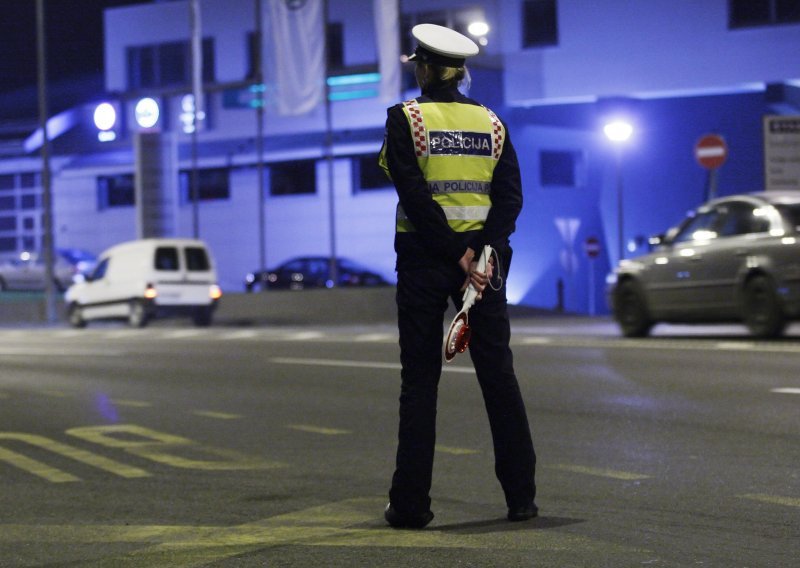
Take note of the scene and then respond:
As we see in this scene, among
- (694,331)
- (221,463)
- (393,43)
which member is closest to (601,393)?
(221,463)

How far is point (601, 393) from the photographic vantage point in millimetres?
11852

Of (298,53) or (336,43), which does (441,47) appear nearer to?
(298,53)

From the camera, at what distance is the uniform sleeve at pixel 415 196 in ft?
20.0

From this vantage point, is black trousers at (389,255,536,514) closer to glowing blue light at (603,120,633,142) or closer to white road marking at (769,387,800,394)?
white road marking at (769,387,800,394)

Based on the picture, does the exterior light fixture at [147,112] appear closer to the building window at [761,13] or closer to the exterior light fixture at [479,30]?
the exterior light fixture at [479,30]

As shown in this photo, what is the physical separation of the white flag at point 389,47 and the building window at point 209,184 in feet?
55.2

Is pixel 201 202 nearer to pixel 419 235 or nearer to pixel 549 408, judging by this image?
pixel 549 408

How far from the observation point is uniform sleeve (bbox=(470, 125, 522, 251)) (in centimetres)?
625

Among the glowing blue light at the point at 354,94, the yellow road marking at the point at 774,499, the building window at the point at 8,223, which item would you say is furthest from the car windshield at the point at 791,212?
the building window at the point at 8,223

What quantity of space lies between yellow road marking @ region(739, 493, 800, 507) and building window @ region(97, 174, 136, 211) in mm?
52675

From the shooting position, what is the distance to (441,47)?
244 inches

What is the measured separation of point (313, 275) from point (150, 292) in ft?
58.0

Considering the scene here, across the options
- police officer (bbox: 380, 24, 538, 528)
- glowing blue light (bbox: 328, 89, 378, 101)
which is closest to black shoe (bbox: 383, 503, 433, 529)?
police officer (bbox: 380, 24, 538, 528)

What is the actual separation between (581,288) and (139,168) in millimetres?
14139
